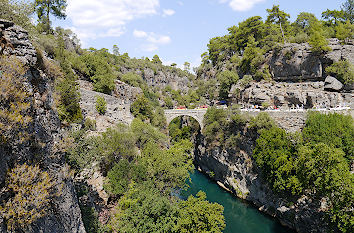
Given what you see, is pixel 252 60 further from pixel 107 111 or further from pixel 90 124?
pixel 90 124

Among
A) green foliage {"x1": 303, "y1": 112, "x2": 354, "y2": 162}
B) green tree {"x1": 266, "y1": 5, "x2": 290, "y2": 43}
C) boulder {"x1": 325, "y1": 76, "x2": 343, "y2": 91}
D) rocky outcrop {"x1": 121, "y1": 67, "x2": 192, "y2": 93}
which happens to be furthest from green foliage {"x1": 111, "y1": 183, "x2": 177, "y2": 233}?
rocky outcrop {"x1": 121, "y1": 67, "x2": 192, "y2": 93}

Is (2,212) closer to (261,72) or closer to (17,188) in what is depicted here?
(17,188)

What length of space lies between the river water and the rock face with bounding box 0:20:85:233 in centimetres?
1791

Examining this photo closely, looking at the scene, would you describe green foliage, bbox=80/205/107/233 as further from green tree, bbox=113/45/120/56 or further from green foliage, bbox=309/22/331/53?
green tree, bbox=113/45/120/56


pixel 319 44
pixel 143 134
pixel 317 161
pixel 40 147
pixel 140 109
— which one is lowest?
pixel 317 161

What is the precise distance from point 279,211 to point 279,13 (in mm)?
38507

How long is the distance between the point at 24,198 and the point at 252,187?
2512 cm

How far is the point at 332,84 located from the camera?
27.7 metres

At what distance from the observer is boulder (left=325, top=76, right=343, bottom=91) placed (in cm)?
2731

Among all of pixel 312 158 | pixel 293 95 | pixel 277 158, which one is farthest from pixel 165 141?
pixel 293 95

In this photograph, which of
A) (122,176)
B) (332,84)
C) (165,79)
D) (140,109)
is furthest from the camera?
(165,79)

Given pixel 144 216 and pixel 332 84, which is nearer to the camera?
pixel 144 216

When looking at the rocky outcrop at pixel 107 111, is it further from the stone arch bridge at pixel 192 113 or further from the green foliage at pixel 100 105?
the stone arch bridge at pixel 192 113

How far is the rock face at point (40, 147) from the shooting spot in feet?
21.9
